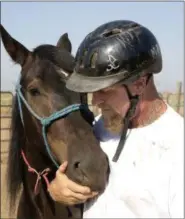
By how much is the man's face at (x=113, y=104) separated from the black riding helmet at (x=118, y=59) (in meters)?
0.03

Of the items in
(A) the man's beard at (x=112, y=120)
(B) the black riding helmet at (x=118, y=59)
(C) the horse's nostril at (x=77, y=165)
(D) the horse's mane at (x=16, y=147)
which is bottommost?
(D) the horse's mane at (x=16, y=147)

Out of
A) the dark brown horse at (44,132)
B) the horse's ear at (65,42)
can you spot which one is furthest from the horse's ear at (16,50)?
the horse's ear at (65,42)

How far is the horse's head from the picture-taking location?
2012 mm

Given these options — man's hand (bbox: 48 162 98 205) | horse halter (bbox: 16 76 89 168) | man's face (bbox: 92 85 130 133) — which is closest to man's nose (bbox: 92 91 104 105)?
man's face (bbox: 92 85 130 133)

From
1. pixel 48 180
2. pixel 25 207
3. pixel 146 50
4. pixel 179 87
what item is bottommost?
pixel 179 87

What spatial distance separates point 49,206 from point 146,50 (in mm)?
1444

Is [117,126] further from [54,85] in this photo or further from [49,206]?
[49,206]

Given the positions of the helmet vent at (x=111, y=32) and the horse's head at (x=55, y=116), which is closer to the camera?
the helmet vent at (x=111, y=32)

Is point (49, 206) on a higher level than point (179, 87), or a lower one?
higher

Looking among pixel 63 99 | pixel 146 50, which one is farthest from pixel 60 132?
pixel 146 50

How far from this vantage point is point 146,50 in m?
1.75

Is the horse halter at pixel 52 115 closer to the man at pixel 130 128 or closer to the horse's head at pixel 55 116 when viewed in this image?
the horse's head at pixel 55 116

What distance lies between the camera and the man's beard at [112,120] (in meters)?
1.74

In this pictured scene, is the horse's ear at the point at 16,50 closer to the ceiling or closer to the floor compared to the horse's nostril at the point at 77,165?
closer to the ceiling
